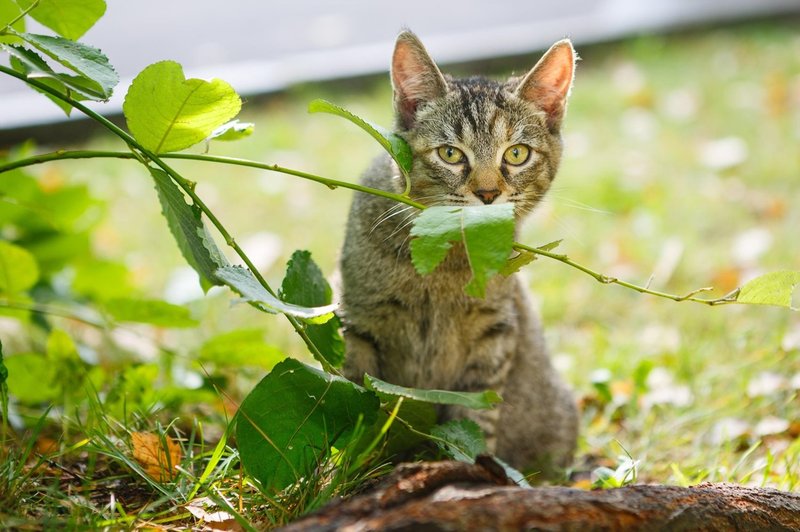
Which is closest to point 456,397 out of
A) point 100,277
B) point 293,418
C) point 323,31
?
point 293,418

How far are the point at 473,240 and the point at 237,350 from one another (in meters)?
1.17

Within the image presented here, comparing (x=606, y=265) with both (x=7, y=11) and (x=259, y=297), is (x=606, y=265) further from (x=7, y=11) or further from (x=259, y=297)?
(x=7, y=11)

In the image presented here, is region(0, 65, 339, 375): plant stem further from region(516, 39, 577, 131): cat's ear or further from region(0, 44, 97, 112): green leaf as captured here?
region(516, 39, 577, 131): cat's ear

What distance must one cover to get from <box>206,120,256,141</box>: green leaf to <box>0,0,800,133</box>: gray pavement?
13.5 ft

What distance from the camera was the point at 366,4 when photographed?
27.6ft

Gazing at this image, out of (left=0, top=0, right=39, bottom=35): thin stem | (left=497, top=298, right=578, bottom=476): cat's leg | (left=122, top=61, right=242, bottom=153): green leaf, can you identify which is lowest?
(left=497, top=298, right=578, bottom=476): cat's leg

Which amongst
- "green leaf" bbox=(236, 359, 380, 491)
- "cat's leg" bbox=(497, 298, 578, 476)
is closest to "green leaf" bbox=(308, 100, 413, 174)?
"green leaf" bbox=(236, 359, 380, 491)

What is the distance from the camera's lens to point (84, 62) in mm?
1679

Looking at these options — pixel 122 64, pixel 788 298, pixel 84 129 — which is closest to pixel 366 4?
pixel 122 64

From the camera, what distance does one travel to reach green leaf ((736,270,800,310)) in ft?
5.59

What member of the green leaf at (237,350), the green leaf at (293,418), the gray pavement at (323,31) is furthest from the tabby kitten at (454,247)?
the gray pavement at (323,31)

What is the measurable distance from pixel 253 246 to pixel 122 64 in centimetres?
291

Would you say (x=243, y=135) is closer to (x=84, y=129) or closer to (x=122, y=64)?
(x=84, y=129)

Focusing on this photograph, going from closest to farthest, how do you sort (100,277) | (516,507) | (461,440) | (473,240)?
1. (516,507)
2. (473,240)
3. (461,440)
4. (100,277)
